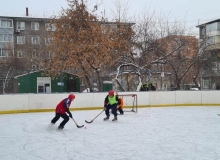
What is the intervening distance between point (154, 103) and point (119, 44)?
4381mm

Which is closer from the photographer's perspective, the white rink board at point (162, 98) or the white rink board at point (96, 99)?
the white rink board at point (96, 99)

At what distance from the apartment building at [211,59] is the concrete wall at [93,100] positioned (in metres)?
0.66

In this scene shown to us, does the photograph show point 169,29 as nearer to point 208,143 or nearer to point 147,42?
point 147,42

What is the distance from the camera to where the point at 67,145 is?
A: 5293 mm

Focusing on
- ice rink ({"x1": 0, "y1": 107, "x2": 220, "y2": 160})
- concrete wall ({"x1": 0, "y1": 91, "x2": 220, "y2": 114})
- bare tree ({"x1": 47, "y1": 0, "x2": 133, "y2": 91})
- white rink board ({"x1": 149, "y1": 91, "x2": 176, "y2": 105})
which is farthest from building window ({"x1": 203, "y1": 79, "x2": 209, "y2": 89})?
Answer: ice rink ({"x1": 0, "y1": 107, "x2": 220, "y2": 160})

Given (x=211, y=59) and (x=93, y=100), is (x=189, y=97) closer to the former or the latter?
(x=93, y=100)

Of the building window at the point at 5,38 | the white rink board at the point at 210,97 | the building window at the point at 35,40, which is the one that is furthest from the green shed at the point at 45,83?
the building window at the point at 5,38

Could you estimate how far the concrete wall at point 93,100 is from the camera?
11016 mm

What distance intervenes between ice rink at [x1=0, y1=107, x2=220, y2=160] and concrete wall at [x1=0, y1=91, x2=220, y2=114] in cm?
293

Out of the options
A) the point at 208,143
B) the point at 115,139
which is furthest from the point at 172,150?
the point at 115,139

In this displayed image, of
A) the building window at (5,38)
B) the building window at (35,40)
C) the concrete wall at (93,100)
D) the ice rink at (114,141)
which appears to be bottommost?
the ice rink at (114,141)

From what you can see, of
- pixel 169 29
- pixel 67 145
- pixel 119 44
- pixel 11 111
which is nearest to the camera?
pixel 67 145

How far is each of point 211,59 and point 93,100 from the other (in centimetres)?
1004

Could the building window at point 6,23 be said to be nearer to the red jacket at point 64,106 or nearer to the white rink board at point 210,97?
the white rink board at point 210,97
